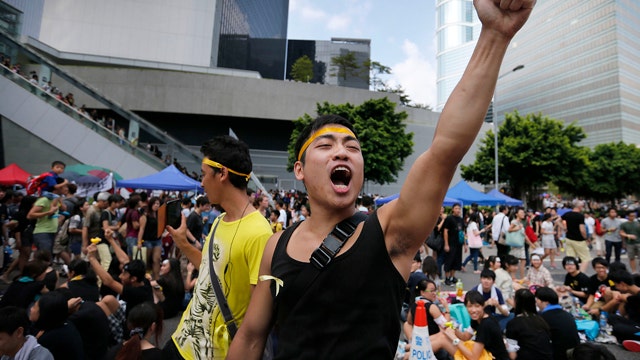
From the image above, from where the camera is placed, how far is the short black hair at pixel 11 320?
114 inches

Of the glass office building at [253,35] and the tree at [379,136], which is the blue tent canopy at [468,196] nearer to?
the tree at [379,136]

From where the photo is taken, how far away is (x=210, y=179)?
7.72ft

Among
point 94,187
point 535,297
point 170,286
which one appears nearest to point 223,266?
point 170,286

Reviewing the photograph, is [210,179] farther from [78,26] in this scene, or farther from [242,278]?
[78,26]

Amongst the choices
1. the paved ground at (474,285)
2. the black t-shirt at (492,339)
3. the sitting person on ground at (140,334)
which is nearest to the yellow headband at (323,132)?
the sitting person on ground at (140,334)

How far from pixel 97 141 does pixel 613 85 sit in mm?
78949

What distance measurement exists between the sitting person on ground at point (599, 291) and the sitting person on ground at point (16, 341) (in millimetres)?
7849

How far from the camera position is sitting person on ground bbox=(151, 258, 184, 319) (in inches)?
210

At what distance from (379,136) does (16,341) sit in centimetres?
2650

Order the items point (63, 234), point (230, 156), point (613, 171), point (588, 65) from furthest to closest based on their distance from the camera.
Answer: point (588, 65) < point (613, 171) < point (63, 234) < point (230, 156)

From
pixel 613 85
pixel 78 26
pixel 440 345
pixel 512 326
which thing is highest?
pixel 613 85

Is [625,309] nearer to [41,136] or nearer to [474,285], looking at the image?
[474,285]

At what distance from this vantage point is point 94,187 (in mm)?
11906

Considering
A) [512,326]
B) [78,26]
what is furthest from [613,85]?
[78,26]
